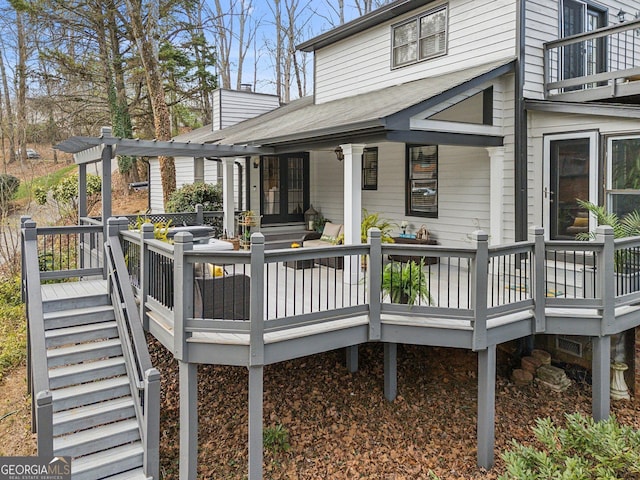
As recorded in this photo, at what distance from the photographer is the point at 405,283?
5.45 m

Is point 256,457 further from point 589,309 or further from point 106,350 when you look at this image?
point 589,309

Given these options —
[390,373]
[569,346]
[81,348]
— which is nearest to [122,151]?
[81,348]

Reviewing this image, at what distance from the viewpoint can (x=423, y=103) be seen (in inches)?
263

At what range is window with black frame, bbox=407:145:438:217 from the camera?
921cm

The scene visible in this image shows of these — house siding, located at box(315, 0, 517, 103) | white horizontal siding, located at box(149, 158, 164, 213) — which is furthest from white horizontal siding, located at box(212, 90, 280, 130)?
house siding, located at box(315, 0, 517, 103)

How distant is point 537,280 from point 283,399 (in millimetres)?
3962

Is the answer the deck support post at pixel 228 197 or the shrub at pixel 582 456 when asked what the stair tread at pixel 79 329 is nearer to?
the deck support post at pixel 228 197

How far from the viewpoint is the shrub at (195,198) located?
13391 mm

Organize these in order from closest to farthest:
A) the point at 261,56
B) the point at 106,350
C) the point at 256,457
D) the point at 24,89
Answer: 1. the point at 256,457
2. the point at 106,350
3. the point at 24,89
4. the point at 261,56

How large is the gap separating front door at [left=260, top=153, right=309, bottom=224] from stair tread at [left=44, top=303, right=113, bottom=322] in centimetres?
566

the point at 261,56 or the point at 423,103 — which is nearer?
the point at 423,103

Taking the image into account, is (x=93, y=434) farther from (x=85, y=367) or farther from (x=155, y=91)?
(x=155, y=91)

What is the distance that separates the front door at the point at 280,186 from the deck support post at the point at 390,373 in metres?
6.03

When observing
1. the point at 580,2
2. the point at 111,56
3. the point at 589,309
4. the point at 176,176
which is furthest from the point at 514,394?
the point at 111,56
